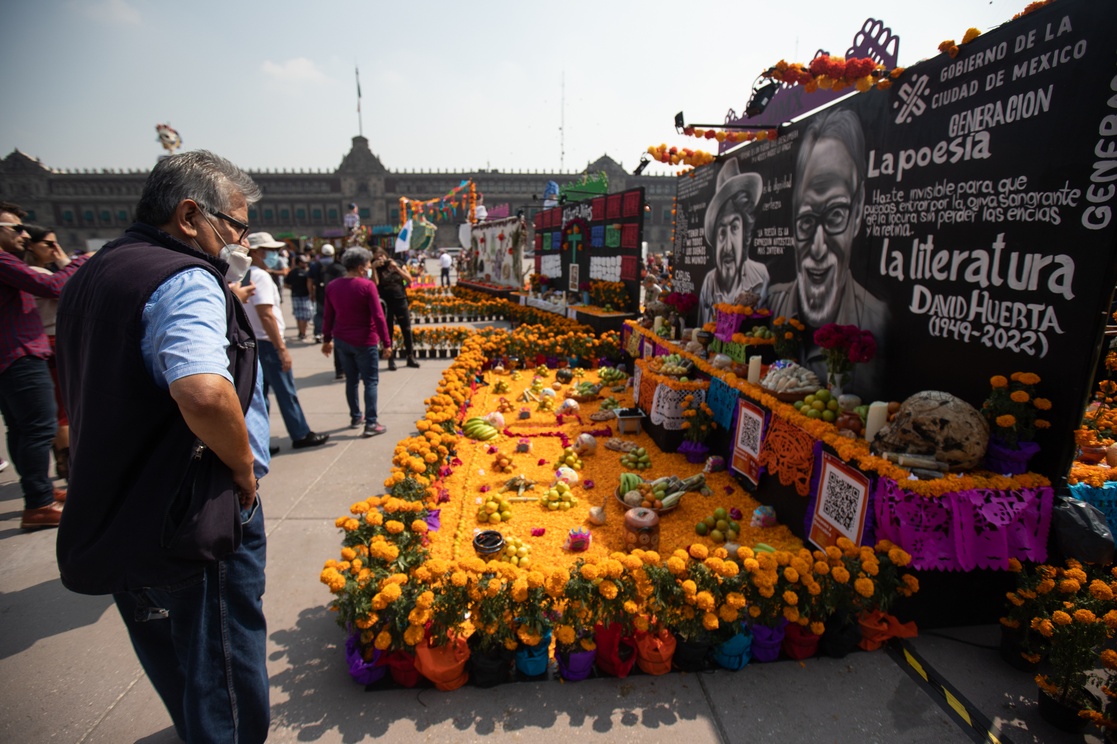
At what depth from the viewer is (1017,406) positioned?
3049 mm

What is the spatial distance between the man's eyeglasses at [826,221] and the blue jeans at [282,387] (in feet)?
18.2

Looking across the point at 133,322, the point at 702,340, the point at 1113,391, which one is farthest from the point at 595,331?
the point at 133,322

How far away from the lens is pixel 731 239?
716 centimetres

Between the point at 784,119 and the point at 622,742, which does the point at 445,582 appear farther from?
the point at 784,119

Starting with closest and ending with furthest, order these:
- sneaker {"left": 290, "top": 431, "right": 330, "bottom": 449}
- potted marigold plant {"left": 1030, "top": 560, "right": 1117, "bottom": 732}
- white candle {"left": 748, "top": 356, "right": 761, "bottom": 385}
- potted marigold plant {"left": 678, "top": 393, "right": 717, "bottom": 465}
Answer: potted marigold plant {"left": 1030, "top": 560, "right": 1117, "bottom": 732} < white candle {"left": 748, "top": 356, "right": 761, "bottom": 385} < potted marigold plant {"left": 678, "top": 393, "right": 717, "bottom": 465} < sneaker {"left": 290, "top": 431, "right": 330, "bottom": 449}

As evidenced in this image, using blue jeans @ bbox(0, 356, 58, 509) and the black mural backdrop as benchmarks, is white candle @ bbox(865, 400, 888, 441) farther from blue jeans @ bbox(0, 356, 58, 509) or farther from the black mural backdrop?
blue jeans @ bbox(0, 356, 58, 509)

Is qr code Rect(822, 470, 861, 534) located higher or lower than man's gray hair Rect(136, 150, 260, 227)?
lower

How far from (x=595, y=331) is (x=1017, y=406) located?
26.0 ft

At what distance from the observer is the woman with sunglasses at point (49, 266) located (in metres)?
4.38

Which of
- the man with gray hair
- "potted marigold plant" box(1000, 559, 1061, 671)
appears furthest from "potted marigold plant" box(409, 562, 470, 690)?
"potted marigold plant" box(1000, 559, 1061, 671)

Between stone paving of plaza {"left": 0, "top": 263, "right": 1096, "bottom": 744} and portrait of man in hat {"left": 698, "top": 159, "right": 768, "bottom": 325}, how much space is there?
4277mm

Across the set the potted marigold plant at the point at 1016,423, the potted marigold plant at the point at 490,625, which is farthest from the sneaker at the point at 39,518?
the potted marigold plant at the point at 1016,423

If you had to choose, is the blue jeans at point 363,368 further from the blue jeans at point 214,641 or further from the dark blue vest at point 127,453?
the dark blue vest at point 127,453

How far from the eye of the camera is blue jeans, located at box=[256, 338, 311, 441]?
5.60 metres
